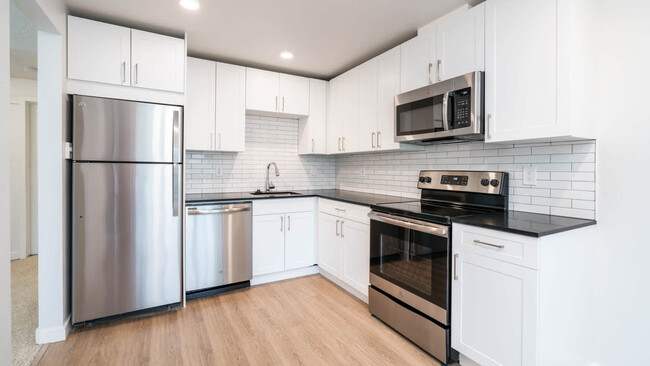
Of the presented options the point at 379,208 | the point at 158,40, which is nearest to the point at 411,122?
the point at 379,208

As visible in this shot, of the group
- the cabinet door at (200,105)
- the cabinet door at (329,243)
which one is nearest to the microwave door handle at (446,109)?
the cabinet door at (329,243)

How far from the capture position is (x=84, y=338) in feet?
7.53

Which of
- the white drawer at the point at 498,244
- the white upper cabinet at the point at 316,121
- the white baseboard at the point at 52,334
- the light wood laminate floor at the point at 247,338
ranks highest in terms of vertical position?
the white upper cabinet at the point at 316,121

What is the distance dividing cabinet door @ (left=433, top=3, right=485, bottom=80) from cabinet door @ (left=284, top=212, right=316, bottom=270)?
6.65 feet

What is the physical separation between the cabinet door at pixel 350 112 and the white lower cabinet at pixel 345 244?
2.32ft

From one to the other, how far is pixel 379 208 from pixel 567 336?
1.37 m

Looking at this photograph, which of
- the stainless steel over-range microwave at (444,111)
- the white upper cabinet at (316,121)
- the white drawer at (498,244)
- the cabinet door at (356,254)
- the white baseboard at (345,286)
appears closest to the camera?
the white drawer at (498,244)

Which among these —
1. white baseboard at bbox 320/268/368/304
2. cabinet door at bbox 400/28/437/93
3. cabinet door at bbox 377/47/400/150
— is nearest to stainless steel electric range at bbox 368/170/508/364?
white baseboard at bbox 320/268/368/304

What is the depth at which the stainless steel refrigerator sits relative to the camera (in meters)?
2.38

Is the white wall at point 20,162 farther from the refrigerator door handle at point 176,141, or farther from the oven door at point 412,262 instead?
the oven door at point 412,262

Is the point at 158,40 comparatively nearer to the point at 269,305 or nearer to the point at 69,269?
the point at 69,269

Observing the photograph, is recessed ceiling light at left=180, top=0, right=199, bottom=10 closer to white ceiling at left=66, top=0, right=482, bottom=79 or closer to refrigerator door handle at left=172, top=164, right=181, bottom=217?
white ceiling at left=66, top=0, right=482, bottom=79

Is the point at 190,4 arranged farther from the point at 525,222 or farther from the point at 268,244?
the point at 525,222

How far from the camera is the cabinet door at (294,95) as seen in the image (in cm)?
373
